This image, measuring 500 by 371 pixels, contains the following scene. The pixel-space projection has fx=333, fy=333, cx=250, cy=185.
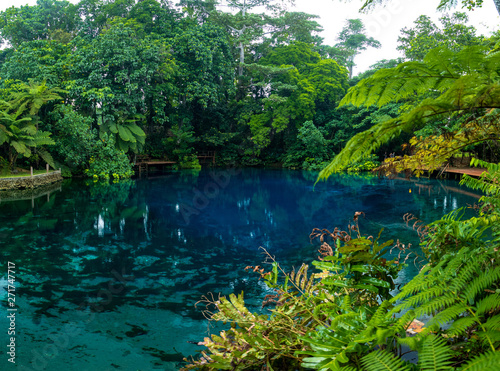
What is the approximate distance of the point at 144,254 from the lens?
590 cm

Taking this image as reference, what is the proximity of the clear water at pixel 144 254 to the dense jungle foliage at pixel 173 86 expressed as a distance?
4.50 m

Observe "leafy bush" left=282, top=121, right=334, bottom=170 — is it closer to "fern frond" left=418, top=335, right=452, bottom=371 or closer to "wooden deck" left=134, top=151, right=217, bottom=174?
"wooden deck" left=134, top=151, right=217, bottom=174

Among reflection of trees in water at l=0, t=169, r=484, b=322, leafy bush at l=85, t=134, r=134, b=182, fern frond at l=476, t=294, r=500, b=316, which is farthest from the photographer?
leafy bush at l=85, t=134, r=134, b=182

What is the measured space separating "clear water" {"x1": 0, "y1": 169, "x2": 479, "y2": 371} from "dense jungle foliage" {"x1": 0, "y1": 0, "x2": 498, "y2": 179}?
4.50 metres

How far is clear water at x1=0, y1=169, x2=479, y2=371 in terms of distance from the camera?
3.26 m

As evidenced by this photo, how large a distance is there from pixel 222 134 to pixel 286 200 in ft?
42.3

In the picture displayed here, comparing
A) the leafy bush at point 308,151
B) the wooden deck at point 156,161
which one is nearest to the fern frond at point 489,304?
the wooden deck at point 156,161

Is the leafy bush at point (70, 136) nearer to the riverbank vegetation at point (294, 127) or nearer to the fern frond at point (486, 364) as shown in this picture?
the riverbank vegetation at point (294, 127)

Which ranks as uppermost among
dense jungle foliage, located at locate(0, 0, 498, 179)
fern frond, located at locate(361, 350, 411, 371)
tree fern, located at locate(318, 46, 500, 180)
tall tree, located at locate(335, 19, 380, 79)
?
tall tree, located at locate(335, 19, 380, 79)

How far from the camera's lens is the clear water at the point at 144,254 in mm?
3262

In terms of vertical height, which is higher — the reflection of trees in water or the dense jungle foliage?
the dense jungle foliage

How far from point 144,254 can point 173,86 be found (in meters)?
16.0

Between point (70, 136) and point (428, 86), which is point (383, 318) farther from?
point (70, 136)

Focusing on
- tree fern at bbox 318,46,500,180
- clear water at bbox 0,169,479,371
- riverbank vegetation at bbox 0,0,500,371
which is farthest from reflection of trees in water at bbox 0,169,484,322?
tree fern at bbox 318,46,500,180
